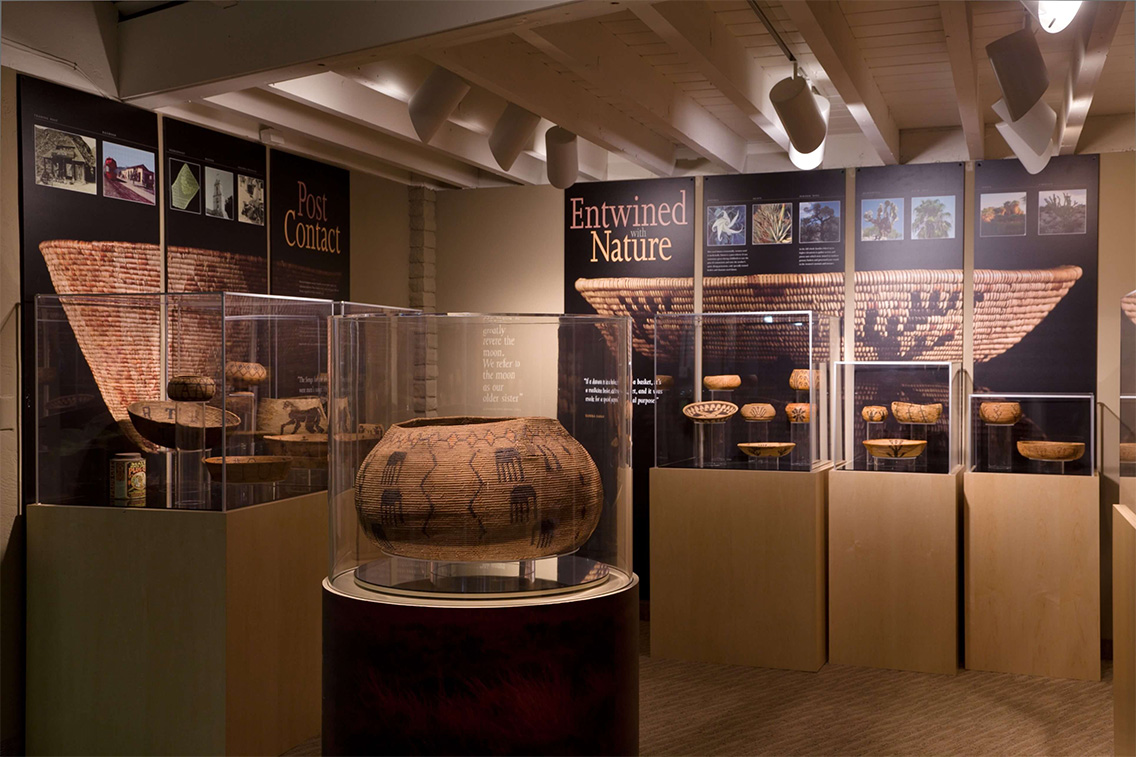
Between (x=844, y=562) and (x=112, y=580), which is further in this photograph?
(x=844, y=562)

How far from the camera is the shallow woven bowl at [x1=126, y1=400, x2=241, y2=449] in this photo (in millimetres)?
3463

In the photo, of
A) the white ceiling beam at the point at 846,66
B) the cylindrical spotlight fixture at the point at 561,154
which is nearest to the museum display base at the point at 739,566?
the cylindrical spotlight fixture at the point at 561,154

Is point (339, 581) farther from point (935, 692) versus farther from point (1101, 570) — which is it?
point (1101, 570)

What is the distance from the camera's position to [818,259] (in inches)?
228

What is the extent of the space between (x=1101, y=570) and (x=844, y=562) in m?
1.44

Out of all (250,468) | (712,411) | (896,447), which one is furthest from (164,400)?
(896,447)

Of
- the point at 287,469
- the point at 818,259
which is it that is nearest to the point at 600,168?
the point at 818,259

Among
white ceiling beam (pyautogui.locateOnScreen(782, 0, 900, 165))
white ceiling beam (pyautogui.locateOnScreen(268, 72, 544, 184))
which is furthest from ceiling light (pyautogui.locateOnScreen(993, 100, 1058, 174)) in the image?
white ceiling beam (pyautogui.locateOnScreen(268, 72, 544, 184))

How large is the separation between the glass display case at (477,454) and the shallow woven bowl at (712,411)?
2717mm

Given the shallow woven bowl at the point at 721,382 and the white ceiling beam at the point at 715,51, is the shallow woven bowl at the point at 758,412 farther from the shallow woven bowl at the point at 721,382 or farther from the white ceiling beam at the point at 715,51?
the white ceiling beam at the point at 715,51

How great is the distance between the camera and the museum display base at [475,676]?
207 cm

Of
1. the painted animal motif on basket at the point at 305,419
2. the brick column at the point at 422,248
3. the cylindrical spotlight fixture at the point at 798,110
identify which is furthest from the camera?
the brick column at the point at 422,248

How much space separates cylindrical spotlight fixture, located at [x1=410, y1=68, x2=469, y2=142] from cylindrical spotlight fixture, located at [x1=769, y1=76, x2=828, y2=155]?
1.32m

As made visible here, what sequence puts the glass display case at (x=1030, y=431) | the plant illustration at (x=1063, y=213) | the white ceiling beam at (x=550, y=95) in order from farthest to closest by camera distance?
the plant illustration at (x=1063, y=213)
the glass display case at (x=1030, y=431)
the white ceiling beam at (x=550, y=95)
